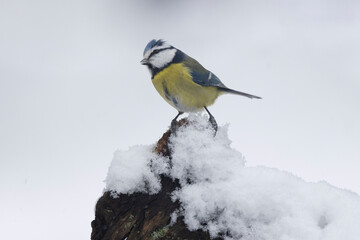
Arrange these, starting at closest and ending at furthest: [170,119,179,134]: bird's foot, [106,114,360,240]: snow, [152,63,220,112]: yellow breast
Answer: [106,114,360,240]: snow, [170,119,179,134]: bird's foot, [152,63,220,112]: yellow breast

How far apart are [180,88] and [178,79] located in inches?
2.4

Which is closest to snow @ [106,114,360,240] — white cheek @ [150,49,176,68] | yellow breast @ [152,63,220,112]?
yellow breast @ [152,63,220,112]

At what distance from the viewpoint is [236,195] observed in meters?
1.54

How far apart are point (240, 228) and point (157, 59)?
5.22 feet

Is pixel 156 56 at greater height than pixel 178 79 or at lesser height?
greater

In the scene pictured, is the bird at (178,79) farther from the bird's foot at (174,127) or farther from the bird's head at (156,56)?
the bird's foot at (174,127)

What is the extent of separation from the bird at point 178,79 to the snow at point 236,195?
3.10 ft

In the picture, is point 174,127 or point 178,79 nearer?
point 174,127

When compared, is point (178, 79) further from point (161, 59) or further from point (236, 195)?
point (236, 195)

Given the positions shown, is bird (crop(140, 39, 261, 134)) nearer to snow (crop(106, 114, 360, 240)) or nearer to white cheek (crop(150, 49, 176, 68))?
white cheek (crop(150, 49, 176, 68))

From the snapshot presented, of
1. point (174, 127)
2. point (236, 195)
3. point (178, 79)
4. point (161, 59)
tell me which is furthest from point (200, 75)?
point (236, 195)

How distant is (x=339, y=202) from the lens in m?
1.47

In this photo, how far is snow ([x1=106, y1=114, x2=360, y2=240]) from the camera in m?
1.43

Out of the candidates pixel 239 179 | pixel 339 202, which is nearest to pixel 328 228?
pixel 339 202
